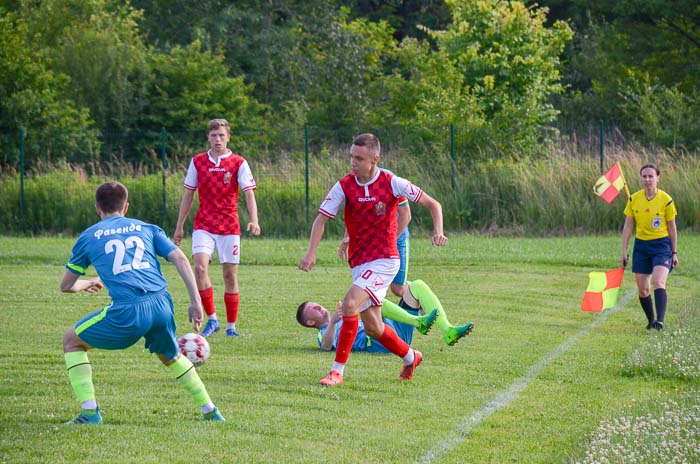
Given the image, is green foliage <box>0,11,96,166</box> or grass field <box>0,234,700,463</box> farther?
green foliage <box>0,11,96,166</box>

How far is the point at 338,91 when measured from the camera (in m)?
37.6

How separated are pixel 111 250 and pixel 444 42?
25.1 m

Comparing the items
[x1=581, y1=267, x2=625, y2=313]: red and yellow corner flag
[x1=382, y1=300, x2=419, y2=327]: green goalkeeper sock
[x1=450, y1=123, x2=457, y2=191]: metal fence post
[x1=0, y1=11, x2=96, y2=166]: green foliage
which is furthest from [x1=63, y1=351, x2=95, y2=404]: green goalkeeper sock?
[x1=0, y1=11, x2=96, y2=166]: green foliage

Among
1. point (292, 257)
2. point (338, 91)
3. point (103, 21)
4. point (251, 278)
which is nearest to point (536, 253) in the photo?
point (292, 257)

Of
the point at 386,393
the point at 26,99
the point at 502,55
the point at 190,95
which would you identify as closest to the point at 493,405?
the point at 386,393

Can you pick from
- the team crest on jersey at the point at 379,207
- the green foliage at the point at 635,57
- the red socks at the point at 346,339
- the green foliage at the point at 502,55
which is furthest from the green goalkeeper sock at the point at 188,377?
the green foliage at the point at 635,57

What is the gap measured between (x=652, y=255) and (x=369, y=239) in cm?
456

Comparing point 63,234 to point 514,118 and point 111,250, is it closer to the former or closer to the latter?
point 514,118

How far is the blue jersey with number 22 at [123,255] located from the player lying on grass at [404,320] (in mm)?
2574

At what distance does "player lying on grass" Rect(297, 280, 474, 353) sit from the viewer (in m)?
8.95

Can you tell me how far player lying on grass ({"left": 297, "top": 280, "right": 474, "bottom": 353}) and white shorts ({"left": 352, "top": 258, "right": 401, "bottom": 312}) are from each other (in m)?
0.83

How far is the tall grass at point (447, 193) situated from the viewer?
22938 mm

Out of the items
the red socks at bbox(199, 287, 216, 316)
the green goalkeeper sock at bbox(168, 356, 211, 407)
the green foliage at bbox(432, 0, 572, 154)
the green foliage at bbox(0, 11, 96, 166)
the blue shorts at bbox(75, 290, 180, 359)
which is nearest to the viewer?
the blue shorts at bbox(75, 290, 180, 359)

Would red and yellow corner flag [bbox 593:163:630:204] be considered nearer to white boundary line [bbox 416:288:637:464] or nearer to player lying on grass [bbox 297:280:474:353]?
white boundary line [bbox 416:288:637:464]
